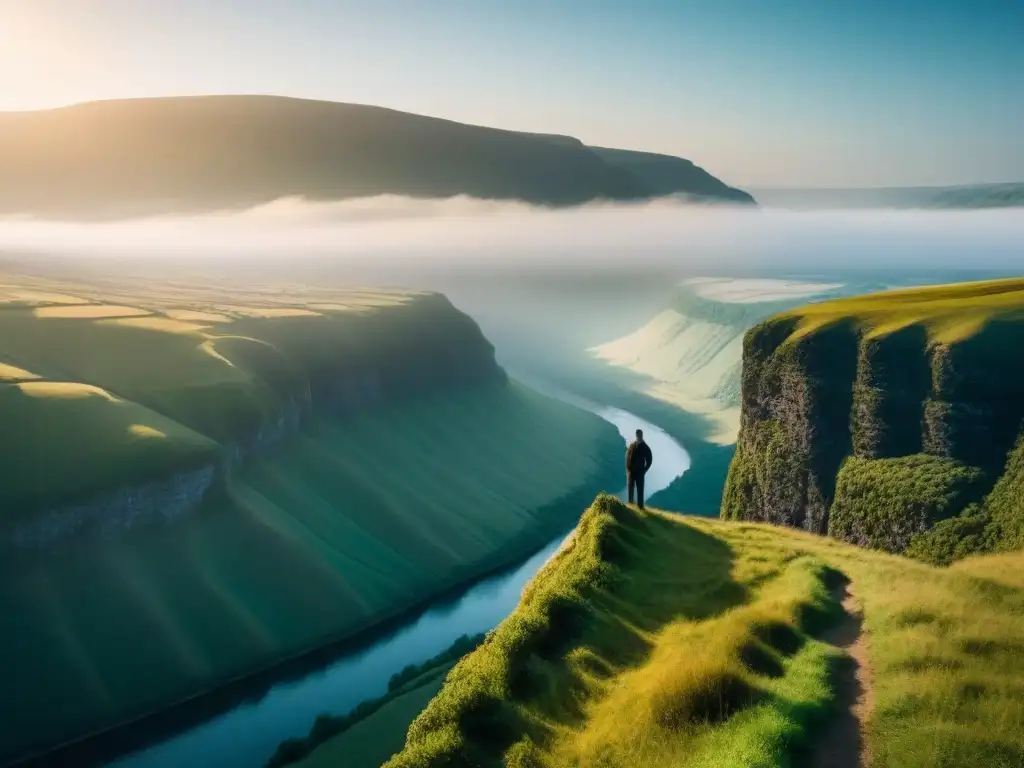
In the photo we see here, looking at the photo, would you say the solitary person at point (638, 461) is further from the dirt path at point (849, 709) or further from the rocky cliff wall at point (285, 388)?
the rocky cliff wall at point (285, 388)

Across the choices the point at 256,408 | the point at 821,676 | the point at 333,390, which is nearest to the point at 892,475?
the point at 821,676

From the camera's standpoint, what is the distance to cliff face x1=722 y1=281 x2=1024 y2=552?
5400cm

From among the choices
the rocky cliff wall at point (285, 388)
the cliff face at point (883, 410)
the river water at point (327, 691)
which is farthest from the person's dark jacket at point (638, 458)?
the rocky cliff wall at point (285, 388)

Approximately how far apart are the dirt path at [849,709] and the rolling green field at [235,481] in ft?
193

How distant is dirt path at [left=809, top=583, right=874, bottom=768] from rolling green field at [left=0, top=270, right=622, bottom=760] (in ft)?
193

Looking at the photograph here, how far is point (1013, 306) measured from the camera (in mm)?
58688

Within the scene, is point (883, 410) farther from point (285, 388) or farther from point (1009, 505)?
point (285, 388)

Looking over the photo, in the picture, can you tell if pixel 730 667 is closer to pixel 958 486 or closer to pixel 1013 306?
pixel 958 486

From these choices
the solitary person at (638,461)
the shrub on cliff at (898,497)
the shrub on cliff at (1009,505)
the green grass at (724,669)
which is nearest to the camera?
the green grass at (724,669)

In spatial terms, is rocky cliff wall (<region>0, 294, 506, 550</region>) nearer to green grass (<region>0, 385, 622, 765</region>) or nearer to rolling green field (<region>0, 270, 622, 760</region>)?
rolling green field (<region>0, 270, 622, 760</region>)

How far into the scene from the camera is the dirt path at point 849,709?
637 inches

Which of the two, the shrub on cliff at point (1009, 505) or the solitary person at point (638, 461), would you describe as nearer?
the solitary person at point (638, 461)

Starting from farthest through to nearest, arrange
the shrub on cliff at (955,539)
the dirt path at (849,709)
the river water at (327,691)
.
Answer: the river water at (327,691) → the shrub on cliff at (955,539) → the dirt path at (849,709)

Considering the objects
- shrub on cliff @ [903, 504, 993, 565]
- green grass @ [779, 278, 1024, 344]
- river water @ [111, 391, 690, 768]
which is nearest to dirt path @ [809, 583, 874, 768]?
shrub on cliff @ [903, 504, 993, 565]
